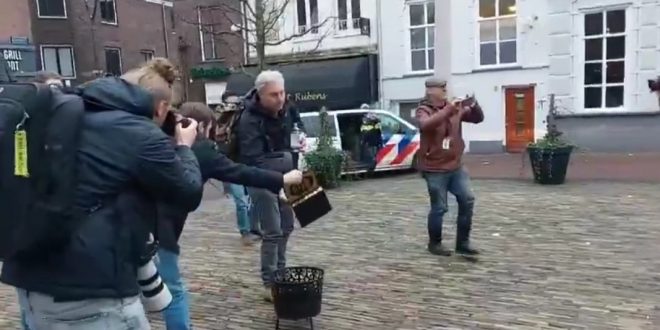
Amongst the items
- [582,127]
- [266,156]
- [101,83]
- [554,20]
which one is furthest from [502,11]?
[101,83]

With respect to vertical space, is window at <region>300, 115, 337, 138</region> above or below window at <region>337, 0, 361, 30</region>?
below

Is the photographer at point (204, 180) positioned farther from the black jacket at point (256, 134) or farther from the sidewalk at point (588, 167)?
the sidewalk at point (588, 167)

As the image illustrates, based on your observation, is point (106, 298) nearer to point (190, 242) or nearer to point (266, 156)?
point (266, 156)

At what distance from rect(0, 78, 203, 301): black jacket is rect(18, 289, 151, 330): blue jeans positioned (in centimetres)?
4

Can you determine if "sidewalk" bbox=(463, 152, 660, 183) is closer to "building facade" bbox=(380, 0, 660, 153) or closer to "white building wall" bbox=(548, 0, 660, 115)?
"building facade" bbox=(380, 0, 660, 153)

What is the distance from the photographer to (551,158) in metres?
9.91

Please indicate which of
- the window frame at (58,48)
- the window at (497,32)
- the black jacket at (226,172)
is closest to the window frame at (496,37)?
the window at (497,32)

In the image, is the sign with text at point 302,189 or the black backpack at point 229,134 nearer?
the sign with text at point 302,189

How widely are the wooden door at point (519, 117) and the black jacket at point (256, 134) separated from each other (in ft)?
45.0

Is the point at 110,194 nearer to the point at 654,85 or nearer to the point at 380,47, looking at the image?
the point at 654,85

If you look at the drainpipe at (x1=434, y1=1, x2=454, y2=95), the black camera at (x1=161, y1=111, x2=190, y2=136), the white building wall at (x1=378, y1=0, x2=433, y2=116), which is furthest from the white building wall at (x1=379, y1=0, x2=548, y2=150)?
the black camera at (x1=161, y1=111, x2=190, y2=136)

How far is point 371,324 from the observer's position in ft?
13.8

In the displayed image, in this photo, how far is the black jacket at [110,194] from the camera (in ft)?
6.16

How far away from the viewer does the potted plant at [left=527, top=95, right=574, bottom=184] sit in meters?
9.86
